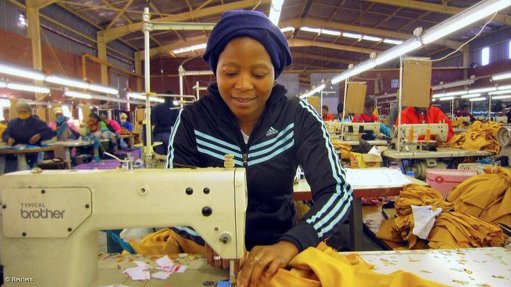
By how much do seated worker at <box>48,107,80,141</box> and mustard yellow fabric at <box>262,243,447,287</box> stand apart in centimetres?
765

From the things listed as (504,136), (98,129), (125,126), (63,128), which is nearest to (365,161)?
(504,136)

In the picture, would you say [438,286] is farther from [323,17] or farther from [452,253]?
[323,17]

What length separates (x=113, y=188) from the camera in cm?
95

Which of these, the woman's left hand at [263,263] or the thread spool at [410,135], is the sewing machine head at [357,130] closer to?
the thread spool at [410,135]

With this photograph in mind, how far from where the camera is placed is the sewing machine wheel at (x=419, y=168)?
4.35m

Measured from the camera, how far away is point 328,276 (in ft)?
2.76

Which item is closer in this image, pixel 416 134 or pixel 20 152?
pixel 416 134

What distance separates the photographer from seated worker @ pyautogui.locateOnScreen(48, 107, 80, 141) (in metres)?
7.57

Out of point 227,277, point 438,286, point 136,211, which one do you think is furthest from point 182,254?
point 438,286

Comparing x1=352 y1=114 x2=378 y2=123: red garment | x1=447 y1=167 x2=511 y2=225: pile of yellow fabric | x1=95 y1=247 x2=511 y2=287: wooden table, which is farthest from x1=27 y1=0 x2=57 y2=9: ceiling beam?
x1=447 y1=167 x2=511 y2=225: pile of yellow fabric

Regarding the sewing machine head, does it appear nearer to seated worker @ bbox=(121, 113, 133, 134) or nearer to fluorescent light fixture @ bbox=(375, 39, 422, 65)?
fluorescent light fixture @ bbox=(375, 39, 422, 65)

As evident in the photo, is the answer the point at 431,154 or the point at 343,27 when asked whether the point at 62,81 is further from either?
the point at 343,27

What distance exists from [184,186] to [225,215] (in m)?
0.14

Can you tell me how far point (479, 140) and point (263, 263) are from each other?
15.5 feet
